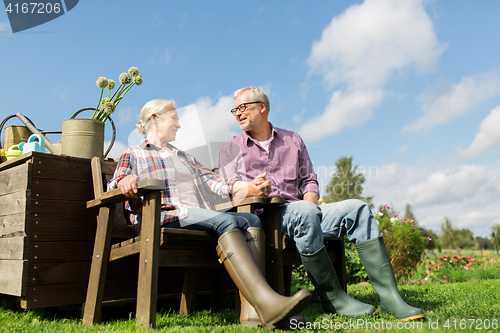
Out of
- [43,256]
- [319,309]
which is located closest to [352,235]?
[319,309]

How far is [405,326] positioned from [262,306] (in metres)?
0.66

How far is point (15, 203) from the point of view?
221cm

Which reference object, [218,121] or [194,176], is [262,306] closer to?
[194,176]

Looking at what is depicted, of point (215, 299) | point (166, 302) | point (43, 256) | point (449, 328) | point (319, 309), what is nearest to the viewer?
point (449, 328)

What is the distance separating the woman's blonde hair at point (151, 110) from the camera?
2471 mm

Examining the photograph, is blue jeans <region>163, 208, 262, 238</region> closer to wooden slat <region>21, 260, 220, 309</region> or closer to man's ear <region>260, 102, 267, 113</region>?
wooden slat <region>21, 260, 220, 309</region>

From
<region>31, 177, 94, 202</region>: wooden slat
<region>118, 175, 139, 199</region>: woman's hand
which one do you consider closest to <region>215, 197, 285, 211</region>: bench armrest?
<region>118, 175, 139, 199</region>: woman's hand

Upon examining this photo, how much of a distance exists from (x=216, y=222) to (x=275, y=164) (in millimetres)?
875

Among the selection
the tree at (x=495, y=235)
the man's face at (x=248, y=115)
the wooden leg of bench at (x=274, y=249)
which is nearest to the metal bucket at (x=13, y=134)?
the man's face at (x=248, y=115)

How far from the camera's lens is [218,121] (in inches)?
104

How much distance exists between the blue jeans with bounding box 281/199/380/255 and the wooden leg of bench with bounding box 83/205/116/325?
101 cm

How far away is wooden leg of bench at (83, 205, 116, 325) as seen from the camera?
2.06 m

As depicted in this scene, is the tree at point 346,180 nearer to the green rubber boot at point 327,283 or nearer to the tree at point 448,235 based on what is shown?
the tree at point 448,235

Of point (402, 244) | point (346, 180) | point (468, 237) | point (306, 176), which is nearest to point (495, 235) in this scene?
point (346, 180)
